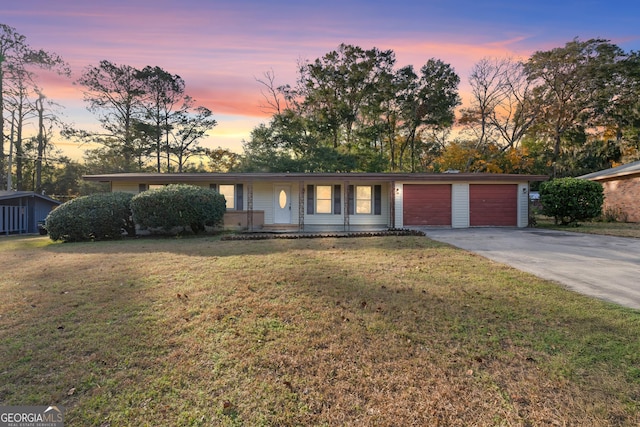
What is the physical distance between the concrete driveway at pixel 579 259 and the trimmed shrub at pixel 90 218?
11.4 metres

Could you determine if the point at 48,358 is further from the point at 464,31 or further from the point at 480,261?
the point at 464,31

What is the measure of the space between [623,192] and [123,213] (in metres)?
22.9

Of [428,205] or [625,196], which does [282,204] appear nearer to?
[428,205]

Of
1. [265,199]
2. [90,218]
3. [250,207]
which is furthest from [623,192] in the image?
[90,218]

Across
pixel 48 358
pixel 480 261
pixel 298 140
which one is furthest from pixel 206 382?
pixel 298 140

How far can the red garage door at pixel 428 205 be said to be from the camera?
14000 mm

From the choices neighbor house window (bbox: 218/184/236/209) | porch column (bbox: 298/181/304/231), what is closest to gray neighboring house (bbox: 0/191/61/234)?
neighbor house window (bbox: 218/184/236/209)

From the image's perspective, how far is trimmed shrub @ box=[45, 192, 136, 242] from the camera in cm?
1088

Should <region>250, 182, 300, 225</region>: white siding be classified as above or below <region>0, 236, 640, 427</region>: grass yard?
above

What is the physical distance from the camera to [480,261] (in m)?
6.48

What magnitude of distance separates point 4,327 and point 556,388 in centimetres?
540

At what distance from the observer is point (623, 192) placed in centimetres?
1606

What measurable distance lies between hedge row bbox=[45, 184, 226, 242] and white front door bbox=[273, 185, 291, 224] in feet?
12.2

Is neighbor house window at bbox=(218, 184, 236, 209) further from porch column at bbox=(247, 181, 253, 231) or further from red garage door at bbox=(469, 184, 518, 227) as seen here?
red garage door at bbox=(469, 184, 518, 227)
